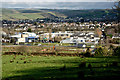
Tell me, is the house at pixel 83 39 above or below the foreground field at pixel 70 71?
below

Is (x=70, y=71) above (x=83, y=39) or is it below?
above

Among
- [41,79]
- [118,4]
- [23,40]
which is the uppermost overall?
[118,4]

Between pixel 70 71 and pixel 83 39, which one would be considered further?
pixel 83 39

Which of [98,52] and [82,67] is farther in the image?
[98,52]

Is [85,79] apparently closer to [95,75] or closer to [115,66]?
[95,75]

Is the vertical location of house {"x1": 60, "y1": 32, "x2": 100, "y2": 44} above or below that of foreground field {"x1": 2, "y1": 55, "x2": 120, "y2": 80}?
below

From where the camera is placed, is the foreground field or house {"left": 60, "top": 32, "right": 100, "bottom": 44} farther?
house {"left": 60, "top": 32, "right": 100, "bottom": 44}

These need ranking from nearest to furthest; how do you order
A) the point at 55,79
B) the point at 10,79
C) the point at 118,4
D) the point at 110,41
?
the point at 55,79 < the point at 10,79 < the point at 118,4 < the point at 110,41

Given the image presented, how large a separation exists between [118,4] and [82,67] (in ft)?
10.8

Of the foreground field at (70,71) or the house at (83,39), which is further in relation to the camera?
the house at (83,39)

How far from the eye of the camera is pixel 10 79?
5.91 meters

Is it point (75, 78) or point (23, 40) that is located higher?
point (75, 78)

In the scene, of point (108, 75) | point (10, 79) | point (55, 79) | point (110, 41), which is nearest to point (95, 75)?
point (108, 75)

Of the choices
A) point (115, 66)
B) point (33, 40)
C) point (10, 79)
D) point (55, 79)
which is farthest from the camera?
point (33, 40)
